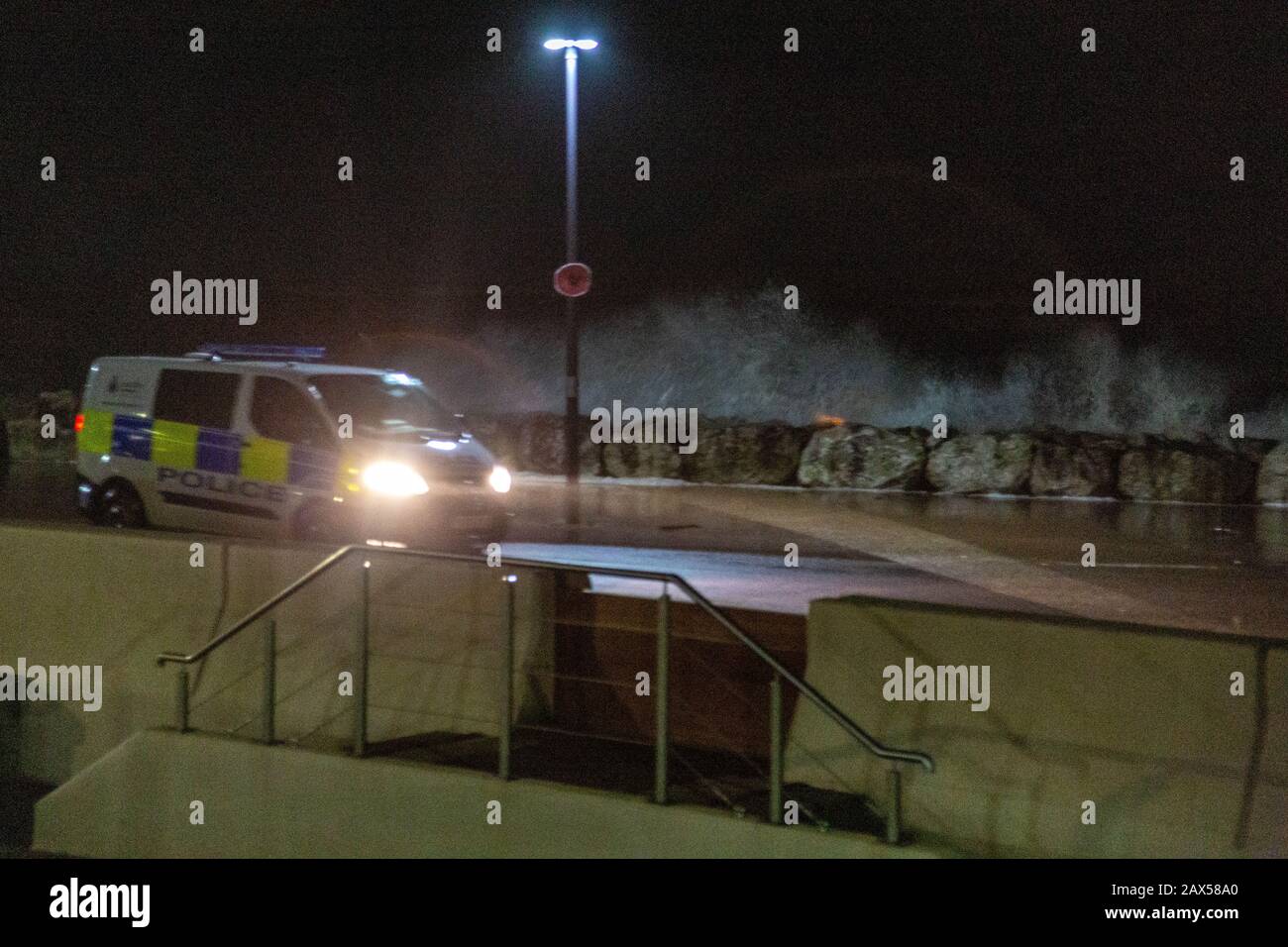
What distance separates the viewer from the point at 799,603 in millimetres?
11016

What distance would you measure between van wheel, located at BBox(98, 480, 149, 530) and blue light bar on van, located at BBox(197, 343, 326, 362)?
1.39 metres

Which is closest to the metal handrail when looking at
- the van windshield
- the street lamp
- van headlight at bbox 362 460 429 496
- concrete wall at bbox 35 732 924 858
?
concrete wall at bbox 35 732 924 858

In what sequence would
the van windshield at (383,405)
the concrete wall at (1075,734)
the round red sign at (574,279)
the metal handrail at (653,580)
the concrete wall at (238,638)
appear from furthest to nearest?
the round red sign at (574,279) < the van windshield at (383,405) < the concrete wall at (238,638) < the metal handrail at (653,580) < the concrete wall at (1075,734)

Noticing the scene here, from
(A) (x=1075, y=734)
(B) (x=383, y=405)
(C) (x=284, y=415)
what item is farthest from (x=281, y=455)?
(A) (x=1075, y=734)

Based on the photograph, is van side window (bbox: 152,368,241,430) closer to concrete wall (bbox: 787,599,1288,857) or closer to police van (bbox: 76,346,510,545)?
police van (bbox: 76,346,510,545)

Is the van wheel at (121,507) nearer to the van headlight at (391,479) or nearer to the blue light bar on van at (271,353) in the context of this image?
the blue light bar on van at (271,353)

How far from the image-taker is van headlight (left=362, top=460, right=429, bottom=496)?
476 inches

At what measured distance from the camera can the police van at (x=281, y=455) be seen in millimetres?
12172

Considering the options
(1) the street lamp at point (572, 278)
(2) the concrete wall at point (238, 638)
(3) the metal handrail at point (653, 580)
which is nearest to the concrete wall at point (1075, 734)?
(3) the metal handrail at point (653, 580)

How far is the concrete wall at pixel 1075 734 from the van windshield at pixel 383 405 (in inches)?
244

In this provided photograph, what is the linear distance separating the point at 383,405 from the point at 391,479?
3.72ft

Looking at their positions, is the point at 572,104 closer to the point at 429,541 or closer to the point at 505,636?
the point at 429,541

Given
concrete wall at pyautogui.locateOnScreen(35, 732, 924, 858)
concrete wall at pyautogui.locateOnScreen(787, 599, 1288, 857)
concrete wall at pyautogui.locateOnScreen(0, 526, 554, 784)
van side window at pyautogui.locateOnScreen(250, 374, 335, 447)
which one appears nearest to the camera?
concrete wall at pyautogui.locateOnScreen(787, 599, 1288, 857)

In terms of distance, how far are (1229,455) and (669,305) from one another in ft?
44.4
